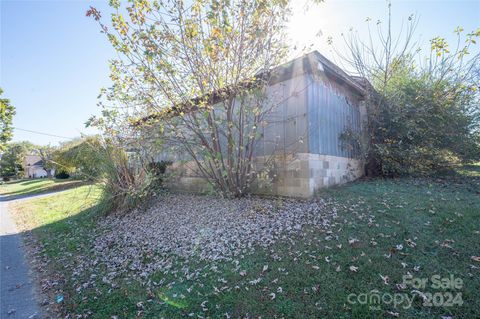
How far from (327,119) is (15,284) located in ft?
24.0

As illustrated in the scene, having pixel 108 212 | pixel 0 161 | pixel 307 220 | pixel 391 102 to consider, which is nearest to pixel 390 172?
pixel 391 102

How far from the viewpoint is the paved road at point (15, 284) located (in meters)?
3.10

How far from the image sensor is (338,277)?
2725 mm

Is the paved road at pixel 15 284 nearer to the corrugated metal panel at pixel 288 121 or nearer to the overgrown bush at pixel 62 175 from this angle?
the corrugated metal panel at pixel 288 121

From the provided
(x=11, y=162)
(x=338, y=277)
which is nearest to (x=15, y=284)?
(x=338, y=277)

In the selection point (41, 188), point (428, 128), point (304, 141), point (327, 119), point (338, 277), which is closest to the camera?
point (338, 277)

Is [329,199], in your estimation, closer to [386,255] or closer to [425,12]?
[386,255]

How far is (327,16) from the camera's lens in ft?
18.1

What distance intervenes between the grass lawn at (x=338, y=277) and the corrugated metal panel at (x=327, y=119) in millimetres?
2013

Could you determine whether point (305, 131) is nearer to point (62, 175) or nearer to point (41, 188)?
point (41, 188)

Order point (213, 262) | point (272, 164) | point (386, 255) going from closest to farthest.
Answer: point (386, 255) < point (213, 262) < point (272, 164)

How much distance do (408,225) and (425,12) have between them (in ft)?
21.0

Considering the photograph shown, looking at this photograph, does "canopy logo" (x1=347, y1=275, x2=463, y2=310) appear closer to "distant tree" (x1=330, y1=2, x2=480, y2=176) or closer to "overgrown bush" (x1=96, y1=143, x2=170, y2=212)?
"distant tree" (x1=330, y1=2, x2=480, y2=176)

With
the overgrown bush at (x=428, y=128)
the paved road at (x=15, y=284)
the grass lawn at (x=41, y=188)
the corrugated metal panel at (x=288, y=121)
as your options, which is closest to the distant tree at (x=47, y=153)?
the grass lawn at (x=41, y=188)
